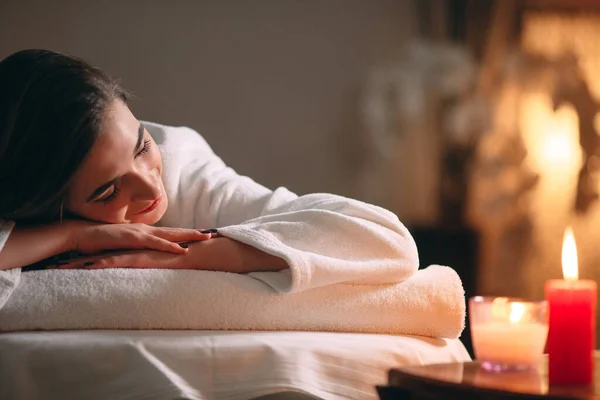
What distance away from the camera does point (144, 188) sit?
1.14 m

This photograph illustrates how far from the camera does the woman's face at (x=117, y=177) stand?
109 centimetres

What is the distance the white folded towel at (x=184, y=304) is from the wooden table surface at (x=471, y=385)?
0.17 meters

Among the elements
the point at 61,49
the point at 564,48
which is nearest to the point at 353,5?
the point at 564,48

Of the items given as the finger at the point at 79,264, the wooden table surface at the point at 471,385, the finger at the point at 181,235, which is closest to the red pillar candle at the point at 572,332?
the wooden table surface at the point at 471,385

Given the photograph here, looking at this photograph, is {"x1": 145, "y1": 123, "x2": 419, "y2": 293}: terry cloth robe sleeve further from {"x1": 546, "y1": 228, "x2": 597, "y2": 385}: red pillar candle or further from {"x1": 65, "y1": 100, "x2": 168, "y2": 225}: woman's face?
{"x1": 546, "y1": 228, "x2": 597, "y2": 385}: red pillar candle

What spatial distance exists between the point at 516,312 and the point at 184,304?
1.20 feet

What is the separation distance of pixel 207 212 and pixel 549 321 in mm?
703

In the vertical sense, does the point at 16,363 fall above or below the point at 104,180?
below

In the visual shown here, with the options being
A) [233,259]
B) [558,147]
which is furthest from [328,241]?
[558,147]

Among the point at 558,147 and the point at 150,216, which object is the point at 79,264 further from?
the point at 558,147

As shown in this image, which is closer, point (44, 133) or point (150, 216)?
point (44, 133)

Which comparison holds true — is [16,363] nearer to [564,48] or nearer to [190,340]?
[190,340]

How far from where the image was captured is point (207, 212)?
1.39 meters

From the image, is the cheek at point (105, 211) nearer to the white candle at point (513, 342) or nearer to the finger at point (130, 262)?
the finger at point (130, 262)
